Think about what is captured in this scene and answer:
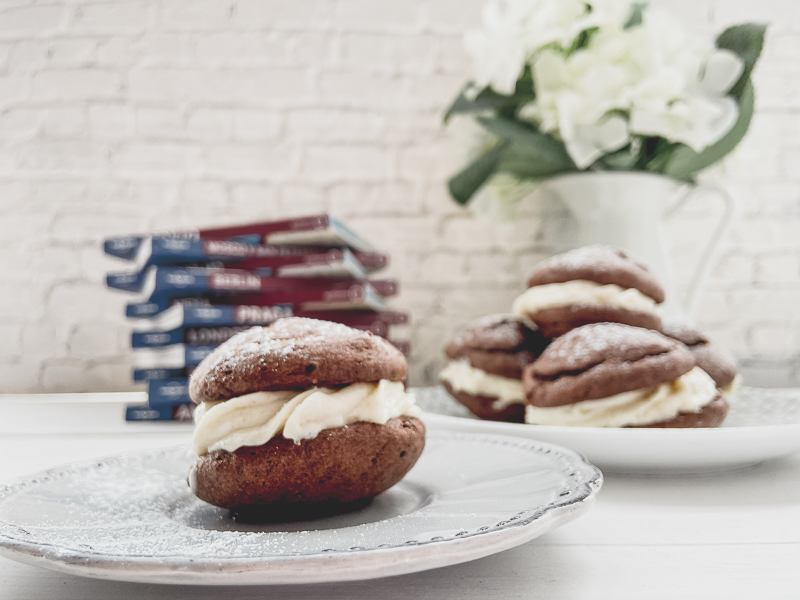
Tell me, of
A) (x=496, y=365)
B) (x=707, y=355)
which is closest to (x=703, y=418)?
(x=707, y=355)

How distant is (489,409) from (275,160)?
3.41 ft

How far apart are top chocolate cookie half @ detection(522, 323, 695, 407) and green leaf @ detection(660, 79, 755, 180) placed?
0.71 meters

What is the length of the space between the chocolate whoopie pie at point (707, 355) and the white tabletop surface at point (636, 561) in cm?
23

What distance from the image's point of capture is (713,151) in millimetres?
1454

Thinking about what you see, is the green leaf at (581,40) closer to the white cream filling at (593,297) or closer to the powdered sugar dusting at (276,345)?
the white cream filling at (593,297)

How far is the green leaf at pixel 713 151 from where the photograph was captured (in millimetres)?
1416

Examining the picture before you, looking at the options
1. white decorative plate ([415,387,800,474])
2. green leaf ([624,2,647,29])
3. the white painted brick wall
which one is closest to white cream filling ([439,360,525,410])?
white decorative plate ([415,387,800,474])

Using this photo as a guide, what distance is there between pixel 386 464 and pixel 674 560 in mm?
272

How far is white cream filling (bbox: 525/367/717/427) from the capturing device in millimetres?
844

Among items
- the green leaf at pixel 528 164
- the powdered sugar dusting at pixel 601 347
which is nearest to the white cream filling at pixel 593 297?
the powdered sugar dusting at pixel 601 347

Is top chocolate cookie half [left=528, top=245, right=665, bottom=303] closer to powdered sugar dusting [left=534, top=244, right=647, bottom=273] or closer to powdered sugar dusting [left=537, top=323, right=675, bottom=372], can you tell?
powdered sugar dusting [left=534, top=244, right=647, bottom=273]

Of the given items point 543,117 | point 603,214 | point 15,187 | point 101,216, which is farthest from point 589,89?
point 15,187

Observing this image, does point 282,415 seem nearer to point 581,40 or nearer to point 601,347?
point 601,347

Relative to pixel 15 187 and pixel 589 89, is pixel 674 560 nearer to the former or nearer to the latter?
pixel 589 89
